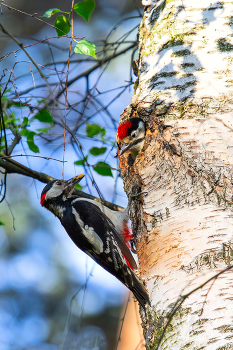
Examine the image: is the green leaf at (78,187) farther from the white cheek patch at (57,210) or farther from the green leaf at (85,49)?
the green leaf at (85,49)

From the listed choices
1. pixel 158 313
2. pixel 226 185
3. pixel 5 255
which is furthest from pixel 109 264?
pixel 5 255

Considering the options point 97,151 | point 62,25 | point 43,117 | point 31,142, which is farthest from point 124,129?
point 62,25

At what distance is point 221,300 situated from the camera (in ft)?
4.33

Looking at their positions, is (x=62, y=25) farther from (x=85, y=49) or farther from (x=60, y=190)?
(x=60, y=190)

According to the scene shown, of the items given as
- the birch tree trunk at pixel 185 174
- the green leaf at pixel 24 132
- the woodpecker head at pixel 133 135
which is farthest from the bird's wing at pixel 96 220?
the green leaf at pixel 24 132

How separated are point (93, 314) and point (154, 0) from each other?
450 cm

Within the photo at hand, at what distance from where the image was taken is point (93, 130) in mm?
2508

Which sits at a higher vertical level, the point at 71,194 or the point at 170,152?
the point at 71,194

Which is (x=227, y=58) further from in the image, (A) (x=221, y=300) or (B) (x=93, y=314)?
(B) (x=93, y=314)

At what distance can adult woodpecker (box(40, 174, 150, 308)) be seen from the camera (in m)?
2.67

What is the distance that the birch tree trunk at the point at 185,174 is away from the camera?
1389 millimetres

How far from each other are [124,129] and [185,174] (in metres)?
0.84

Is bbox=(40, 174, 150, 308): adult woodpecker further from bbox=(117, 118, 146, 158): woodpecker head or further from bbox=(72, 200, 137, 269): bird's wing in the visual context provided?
bbox=(117, 118, 146, 158): woodpecker head

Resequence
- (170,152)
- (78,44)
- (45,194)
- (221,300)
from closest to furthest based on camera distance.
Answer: (221,300) → (78,44) → (170,152) → (45,194)
